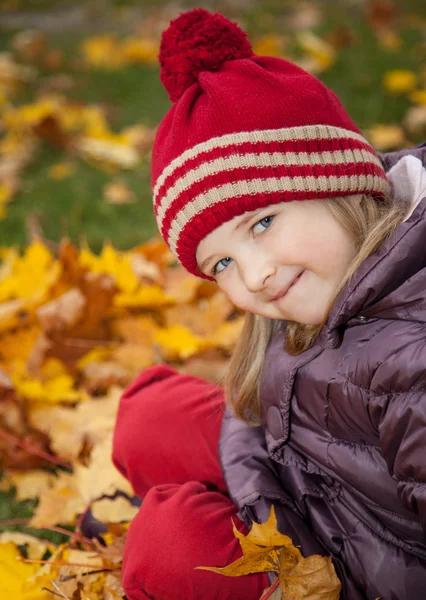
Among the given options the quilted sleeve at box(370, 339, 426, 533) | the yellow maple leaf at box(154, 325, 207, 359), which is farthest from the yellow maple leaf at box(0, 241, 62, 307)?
the quilted sleeve at box(370, 339, 426, 533)

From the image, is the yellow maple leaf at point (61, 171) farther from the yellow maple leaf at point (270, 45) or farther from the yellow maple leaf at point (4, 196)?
the yellow maple leaf at point (270, 45)

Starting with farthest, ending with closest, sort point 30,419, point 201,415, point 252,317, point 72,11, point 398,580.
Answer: point 72,11, point 30,419, point 201,415, point 252,317, point 398,580

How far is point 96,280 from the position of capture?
6.35 feet

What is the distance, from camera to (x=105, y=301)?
77.2 inches

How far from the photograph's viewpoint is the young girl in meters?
1.07

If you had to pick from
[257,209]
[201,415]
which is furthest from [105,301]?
[257,209]

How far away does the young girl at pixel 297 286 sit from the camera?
1.07 metres

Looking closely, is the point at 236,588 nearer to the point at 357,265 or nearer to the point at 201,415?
the point at 201,415

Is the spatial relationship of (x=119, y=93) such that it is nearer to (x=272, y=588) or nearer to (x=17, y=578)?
(x=17, y=578)

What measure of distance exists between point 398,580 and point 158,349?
3.37 ft

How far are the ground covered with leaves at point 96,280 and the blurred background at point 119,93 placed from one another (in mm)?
11

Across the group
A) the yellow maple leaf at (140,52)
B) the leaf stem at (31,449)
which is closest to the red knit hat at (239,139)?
the leaf stem at (31,449)

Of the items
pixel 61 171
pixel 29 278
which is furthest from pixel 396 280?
pixel 61 171

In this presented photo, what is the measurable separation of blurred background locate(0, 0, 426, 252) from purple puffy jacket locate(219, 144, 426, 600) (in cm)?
148
